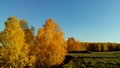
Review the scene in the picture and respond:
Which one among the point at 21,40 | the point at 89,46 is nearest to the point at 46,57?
the point at 21,40

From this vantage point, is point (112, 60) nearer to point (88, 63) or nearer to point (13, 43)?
point (88, 63)

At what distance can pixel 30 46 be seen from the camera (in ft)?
191

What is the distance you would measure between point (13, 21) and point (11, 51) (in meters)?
6.42

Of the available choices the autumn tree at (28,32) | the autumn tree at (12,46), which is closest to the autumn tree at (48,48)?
the autumn tree at (28,32)

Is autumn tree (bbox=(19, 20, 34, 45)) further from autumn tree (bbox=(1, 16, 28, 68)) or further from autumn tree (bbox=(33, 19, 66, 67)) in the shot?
autumn tree (bbox=(1, 16, 28, 68))

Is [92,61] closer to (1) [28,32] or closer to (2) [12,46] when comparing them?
(1) [28,32]

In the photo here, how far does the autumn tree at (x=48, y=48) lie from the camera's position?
2282 inches

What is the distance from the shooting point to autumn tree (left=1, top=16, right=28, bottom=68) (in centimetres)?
4803

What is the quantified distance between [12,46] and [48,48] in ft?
38.7

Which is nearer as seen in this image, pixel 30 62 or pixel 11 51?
pixel 11 51

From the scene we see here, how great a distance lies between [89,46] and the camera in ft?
490

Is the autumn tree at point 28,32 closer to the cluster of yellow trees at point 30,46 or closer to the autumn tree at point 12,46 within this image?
the cluster of yellow trees at point 30,46

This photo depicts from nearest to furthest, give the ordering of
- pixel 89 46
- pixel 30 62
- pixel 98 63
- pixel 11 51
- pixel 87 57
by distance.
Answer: pixel 11 51 → pixel 30 62 → pixel 98 63 → pixel 87 57 → pixel 89 46

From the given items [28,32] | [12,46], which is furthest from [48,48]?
[12,46]
